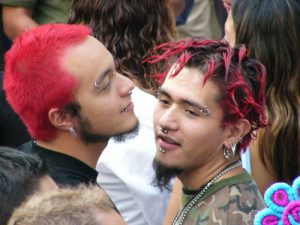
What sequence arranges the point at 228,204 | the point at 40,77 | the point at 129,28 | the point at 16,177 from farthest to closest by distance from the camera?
the point at 129,28 → the point at 40,77 → the point at 228,204 → the point at 16,177

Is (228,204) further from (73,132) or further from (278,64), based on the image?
(278,64)

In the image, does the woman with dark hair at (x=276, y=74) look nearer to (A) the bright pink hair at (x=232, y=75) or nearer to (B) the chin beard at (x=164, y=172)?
(A) the bright pink hair at (x=232, y=75)

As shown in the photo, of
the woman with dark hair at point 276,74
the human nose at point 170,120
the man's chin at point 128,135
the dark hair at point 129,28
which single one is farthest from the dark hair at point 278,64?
the human nose at point 170,120

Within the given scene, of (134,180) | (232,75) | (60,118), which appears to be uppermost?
(232,75)

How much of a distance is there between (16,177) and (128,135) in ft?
3.90

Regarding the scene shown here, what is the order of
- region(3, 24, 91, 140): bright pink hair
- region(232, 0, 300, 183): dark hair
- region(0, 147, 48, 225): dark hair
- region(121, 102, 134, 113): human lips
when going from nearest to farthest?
1. region(0, 147, 48, 225): dark hair
2. region(3, 24, 91, 140): bright pink hair
3. region(121, 102, 134, 113): human lips
4. region(232, 0, 300, 183): dark hair

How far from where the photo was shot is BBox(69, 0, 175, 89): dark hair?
404cm

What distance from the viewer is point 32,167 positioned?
2498 mm

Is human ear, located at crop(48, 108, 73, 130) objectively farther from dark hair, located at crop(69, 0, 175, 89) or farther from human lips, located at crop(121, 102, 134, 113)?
dark hair, located at crop(69, 0, 175, 89)

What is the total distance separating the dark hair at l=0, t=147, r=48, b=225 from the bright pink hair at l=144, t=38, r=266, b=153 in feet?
2.52

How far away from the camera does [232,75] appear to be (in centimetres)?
304

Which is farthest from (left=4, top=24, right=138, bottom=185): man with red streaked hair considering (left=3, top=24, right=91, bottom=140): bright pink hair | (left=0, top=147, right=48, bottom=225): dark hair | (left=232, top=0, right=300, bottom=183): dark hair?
(left=232, top=0, right=300, bottom=183): dark hair

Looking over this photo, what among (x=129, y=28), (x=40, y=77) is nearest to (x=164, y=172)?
(x=40, y=77)

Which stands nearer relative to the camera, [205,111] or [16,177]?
[16,177]
